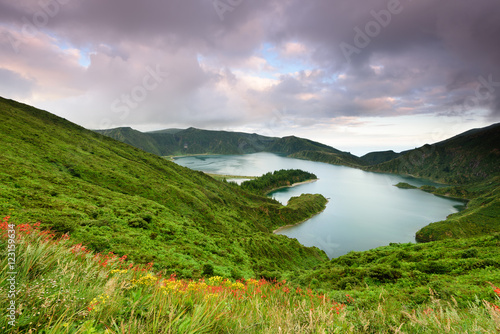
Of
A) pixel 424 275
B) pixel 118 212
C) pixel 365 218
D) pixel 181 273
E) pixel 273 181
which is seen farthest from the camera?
pixel 273 181

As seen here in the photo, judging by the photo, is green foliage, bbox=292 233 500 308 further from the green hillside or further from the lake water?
the lake water

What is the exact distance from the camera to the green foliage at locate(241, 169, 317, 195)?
409 ft

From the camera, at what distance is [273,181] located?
146m

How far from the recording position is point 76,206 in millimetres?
18266

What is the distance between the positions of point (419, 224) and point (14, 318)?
11838 centimetres

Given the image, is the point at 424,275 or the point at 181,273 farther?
the point at 424,275

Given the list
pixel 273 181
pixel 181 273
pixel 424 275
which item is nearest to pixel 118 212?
pixel 181 273

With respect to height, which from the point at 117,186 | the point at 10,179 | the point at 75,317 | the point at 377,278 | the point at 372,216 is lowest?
the point at 372,216

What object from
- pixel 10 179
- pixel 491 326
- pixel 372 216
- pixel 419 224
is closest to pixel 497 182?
pixel 419 224

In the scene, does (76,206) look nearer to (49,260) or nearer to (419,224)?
(49,260)

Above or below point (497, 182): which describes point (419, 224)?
below

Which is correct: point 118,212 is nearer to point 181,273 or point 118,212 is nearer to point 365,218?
point 181,273

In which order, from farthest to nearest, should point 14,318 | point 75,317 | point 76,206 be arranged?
point 76,206, point 75,317, point 14,318

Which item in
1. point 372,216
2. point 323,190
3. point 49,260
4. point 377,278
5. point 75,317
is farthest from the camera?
point 323,190
